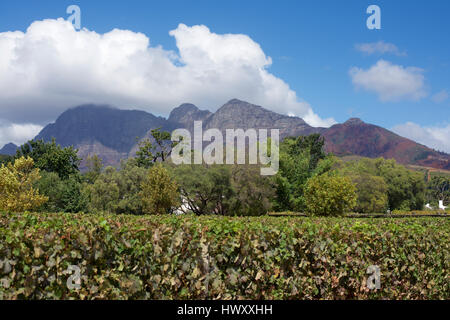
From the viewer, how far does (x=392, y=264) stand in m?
7.08

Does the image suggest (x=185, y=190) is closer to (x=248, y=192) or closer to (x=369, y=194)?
(x=248, y=192)

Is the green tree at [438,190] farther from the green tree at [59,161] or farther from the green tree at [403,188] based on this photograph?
the green tree at [59,161]

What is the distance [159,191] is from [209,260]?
30430 millimetres

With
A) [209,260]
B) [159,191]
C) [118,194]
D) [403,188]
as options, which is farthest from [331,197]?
[403,188]

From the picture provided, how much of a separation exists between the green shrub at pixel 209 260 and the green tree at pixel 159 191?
2813 centimetres

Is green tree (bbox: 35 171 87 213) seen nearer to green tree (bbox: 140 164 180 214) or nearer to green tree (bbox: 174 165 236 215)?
green tree (bbox: 140 164 180 214)

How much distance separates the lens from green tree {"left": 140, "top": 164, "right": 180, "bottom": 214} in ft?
116

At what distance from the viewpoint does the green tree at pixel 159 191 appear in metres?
35.2

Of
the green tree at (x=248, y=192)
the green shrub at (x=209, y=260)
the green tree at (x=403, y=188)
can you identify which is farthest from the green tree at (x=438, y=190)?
the green shrub at (x=209, y=260)

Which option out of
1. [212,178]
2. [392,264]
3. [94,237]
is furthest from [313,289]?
[212,178]

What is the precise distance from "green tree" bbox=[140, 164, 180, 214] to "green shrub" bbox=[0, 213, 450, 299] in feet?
92.3

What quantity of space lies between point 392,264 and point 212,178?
1257 inches

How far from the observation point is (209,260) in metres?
5.52
